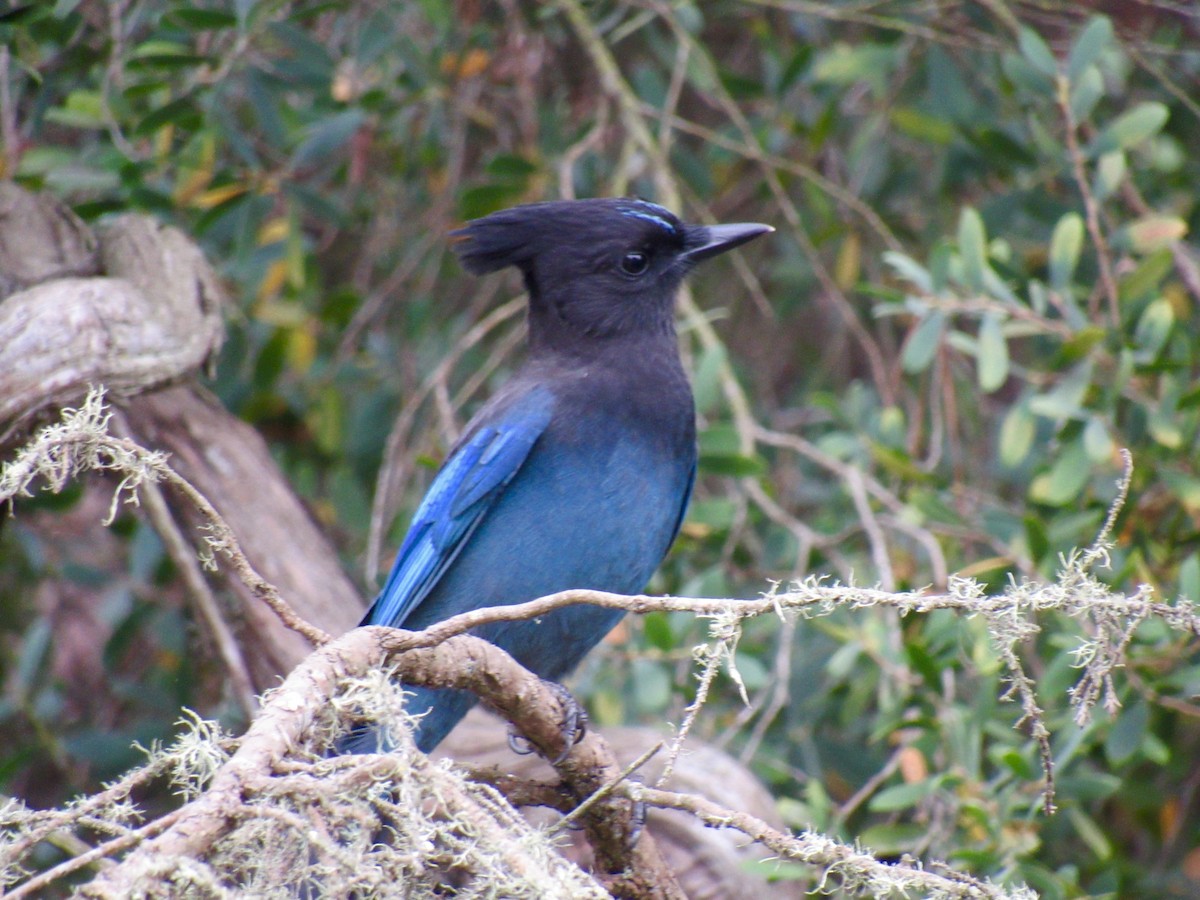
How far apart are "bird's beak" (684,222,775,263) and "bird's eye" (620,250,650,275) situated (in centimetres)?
11

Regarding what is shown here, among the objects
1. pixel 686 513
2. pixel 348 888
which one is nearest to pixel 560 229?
pixel 686 513

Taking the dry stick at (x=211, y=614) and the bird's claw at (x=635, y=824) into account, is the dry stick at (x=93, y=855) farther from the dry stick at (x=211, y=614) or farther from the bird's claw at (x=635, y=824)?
the dry stick at (x=211, y=614)

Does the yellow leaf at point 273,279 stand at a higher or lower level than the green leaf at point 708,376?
higher

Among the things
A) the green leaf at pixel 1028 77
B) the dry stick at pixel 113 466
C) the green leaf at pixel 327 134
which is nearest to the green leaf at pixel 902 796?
the dry stick at pixel 113 466

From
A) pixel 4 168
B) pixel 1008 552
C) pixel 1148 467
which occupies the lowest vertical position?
pixel 1008 552

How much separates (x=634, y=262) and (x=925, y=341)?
74 centimetres

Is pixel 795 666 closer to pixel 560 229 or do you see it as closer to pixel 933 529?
pixel 933 529

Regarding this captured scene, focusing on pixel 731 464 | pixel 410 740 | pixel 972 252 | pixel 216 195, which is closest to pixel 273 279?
pixel 216 195

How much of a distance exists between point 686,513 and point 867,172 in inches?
55.6

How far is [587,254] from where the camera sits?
3.25 metres

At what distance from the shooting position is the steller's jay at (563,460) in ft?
9.22

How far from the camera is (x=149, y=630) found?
404 centimetres

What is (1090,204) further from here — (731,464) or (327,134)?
(327,134)

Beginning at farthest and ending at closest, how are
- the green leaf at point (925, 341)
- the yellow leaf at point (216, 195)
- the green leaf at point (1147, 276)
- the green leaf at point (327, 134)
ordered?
the yellow leaf at point (216, 195) → the green leaf at point (327, 134) → the green leaf at point (925, 341) → the green leaf at point (1147, 276)
